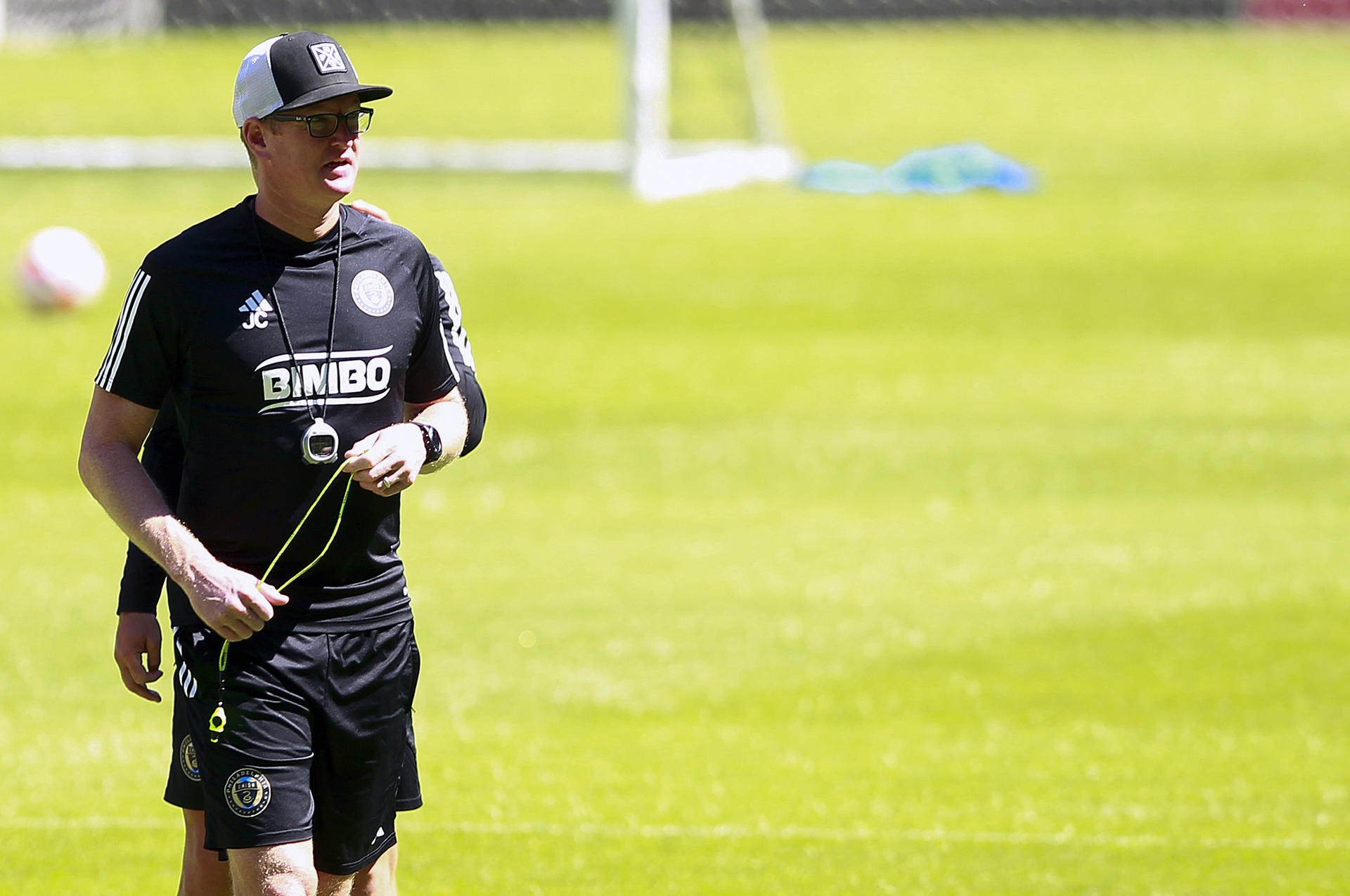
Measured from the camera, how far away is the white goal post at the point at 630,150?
→ 22844 millimetres

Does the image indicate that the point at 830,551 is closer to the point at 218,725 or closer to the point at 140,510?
the point at 218,725

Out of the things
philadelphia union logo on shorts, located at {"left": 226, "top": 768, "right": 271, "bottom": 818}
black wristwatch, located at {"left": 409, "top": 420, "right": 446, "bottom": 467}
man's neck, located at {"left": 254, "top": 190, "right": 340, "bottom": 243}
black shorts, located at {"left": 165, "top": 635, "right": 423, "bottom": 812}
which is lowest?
black shorts, located at {"left": 165, "top": 635, "right": 423, "bottom": 812}

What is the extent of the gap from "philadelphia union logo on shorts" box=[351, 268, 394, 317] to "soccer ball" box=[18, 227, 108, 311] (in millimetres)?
13181

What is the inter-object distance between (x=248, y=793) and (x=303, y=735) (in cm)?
18

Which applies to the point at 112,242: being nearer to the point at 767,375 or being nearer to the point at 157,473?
the point at 767,375

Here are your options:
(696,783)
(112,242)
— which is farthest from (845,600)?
(112,242)

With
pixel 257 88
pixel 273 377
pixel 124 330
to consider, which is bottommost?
pixel 273 377

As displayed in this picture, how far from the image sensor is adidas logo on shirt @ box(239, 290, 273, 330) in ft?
14.1

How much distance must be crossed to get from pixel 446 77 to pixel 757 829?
27680 millimetres

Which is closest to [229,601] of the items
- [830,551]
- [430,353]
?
[430,353]

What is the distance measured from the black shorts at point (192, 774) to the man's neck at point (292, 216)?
3.19 feet

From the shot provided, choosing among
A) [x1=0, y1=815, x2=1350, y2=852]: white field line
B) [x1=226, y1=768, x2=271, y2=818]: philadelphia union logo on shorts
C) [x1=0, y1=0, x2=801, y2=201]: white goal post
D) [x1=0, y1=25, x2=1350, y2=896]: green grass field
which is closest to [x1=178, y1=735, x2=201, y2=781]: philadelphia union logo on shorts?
[x1=226, y1=768, x2=271, y2=818]: philadelphia union logo on shorts

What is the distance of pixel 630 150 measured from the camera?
75.4ft

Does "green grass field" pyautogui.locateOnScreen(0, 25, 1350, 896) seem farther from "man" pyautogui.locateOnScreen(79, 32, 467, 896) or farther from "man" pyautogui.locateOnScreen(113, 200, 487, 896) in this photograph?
"man" pyautogui.locateOnScreen(79, 32, 467, 896)
